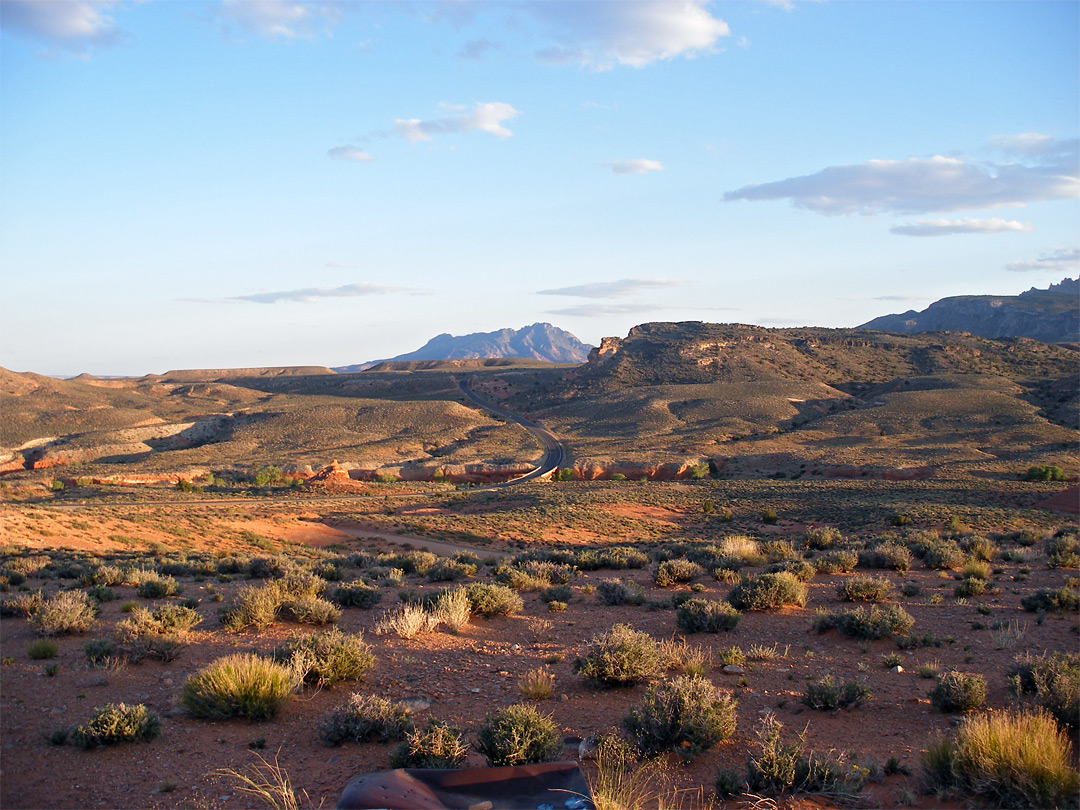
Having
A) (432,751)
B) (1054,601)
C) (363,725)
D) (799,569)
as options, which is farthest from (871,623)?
(363,725)

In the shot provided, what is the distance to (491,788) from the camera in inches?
177

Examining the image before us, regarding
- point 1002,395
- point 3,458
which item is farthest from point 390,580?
point 1002,395

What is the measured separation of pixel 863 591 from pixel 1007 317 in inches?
7049

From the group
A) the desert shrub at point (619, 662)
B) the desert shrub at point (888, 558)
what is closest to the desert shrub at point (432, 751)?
the desert shrub at point (619, 662)

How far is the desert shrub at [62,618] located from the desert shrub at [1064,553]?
17.5m

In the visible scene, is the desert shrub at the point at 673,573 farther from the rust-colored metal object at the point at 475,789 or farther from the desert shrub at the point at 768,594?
the rust-colored metal object at the point at 475,789

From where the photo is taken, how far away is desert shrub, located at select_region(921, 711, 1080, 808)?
4449 mm

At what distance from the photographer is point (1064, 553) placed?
1402 centimetres

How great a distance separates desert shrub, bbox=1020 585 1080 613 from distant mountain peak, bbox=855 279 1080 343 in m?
129

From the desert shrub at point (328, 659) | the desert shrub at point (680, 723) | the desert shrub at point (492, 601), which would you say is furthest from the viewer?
the desert shrub at point (492, 601)

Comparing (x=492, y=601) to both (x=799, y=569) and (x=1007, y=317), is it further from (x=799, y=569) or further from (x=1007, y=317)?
(x=1007, y=317)

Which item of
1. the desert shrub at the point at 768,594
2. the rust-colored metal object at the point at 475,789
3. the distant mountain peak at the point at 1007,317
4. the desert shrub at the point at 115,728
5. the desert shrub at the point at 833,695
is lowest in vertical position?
the desert shrub at the point at 768,594

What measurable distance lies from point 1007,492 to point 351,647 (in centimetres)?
3628

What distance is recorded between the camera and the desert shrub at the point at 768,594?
33.8 ft
